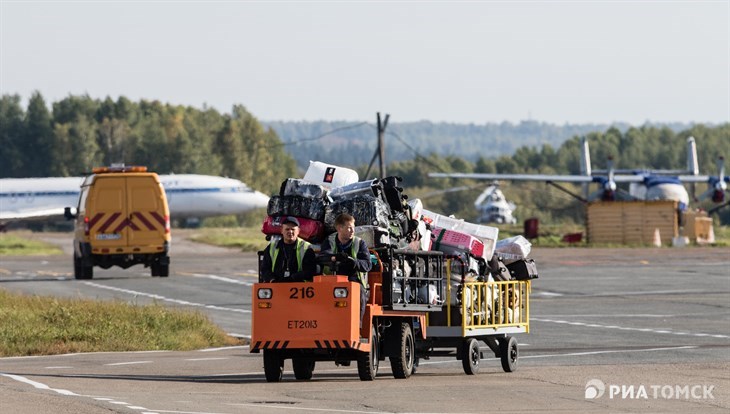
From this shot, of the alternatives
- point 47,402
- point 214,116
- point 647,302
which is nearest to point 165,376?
point 47,402

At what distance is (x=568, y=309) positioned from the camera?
106ft

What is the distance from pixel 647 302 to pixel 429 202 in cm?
14881

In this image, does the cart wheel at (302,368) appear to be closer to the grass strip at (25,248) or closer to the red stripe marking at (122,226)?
the red stripe marking at (122,226)

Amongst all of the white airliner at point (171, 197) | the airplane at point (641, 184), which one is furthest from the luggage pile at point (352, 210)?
the white airliner at point (171, 197)

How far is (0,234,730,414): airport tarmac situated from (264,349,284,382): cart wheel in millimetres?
159

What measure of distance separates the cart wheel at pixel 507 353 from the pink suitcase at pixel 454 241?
115cm

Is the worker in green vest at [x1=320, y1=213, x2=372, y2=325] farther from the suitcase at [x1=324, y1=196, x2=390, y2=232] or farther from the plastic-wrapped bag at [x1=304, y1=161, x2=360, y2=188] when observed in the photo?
the plastic-wrapped bag at [x1=304, y1=161, x2=360, y2=188]

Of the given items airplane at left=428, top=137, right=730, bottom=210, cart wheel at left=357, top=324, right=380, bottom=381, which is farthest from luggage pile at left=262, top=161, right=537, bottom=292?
airplane at left=428, top=137, right=730, bottom=210

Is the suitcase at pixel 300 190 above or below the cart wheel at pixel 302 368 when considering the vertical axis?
above

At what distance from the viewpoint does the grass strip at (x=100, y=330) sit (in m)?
22.9

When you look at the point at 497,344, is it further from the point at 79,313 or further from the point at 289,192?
the point at 79,313

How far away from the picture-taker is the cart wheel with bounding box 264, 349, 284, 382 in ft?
55.3

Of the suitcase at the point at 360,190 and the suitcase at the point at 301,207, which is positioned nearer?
the suitcase at the point at 301,207

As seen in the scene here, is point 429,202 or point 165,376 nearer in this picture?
point 165,376
